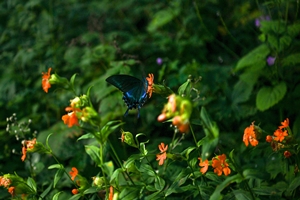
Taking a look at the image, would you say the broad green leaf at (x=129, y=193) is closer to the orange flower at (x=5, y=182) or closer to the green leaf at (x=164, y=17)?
the orange flower at (x=5, y=182)

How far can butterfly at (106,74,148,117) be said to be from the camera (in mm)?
1641

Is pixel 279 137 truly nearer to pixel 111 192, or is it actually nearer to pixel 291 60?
pixel 111 192

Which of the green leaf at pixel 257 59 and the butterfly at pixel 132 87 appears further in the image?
the green leaf at pixel 257 59

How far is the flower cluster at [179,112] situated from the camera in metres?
1.15

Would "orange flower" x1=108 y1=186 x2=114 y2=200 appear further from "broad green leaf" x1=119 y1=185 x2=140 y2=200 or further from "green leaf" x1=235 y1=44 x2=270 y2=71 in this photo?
"green leaf" x1=235 y1=44 x2=270 y2=71

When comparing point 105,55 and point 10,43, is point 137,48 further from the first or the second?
point 10,43

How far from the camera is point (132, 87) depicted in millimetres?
1711

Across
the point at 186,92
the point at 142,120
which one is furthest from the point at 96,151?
the point at 142,120

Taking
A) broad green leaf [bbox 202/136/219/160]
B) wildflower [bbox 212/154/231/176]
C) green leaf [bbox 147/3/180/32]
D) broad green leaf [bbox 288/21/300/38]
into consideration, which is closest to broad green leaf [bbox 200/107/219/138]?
broad green leaf [bbox 202/136/219/160]

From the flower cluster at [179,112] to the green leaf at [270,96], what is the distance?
1.28 metres

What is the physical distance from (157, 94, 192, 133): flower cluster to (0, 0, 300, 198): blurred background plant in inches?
4.7

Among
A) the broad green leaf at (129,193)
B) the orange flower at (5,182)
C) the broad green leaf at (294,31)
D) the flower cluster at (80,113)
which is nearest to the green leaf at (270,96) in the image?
the broad green leaf at (294,31)

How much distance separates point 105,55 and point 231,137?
3.18 feet

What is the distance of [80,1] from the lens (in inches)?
194
